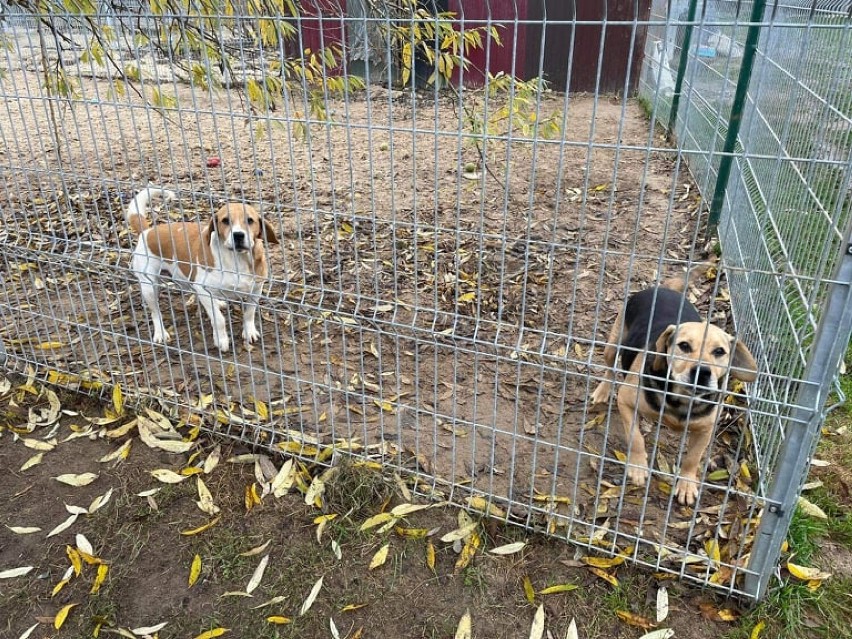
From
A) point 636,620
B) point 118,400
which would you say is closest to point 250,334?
point 118,400

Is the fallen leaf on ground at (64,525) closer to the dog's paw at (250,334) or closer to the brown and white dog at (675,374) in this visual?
the dog's paw at (250,334)

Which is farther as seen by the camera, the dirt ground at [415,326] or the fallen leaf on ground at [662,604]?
the dirt ground at [415,326]

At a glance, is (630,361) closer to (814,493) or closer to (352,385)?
(814,493)

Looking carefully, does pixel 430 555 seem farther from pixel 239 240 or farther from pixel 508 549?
pixel 239 240

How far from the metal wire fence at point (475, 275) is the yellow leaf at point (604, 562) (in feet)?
0.19

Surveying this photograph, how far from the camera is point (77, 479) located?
350 centimetres

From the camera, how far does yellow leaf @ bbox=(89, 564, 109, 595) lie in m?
2.88

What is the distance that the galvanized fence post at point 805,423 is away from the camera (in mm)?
2092

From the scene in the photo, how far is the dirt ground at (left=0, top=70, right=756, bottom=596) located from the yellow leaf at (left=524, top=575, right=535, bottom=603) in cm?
28

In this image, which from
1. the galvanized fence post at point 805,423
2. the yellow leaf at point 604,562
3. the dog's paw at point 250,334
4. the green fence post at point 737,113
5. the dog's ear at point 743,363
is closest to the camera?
the galvanized fence post at point 805,423

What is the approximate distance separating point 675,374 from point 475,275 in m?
2.88

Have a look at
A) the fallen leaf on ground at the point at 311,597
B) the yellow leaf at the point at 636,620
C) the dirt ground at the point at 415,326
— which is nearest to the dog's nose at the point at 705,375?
the dirt ground at the point at 415,326

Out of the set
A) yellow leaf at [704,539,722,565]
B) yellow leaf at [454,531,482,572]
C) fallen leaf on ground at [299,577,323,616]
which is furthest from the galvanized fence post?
fallen leaf on ground at [299,577,323,616]

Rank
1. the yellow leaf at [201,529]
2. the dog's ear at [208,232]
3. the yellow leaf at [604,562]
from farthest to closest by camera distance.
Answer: the dog's ear at [208,232] → the yellow leaf at [201,529] → the yellow leaf at [604,562]
